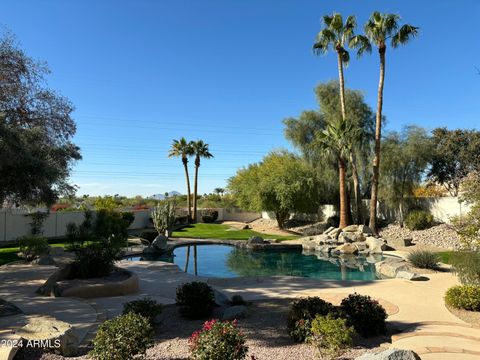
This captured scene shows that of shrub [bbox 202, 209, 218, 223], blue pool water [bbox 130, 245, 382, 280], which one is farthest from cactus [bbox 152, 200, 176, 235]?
shrub [bbox 202, 209, 218, 223]

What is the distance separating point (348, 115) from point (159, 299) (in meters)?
25.4

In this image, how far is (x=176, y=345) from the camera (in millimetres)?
6234

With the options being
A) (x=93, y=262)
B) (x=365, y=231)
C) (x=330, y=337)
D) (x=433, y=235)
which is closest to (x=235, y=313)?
(x=330, y=337)

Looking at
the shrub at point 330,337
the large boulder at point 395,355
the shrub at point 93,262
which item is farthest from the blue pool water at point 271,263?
the large boulder at point 395,355

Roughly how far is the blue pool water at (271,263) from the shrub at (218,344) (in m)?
11.0

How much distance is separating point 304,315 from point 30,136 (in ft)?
28.8

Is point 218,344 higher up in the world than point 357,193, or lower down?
lower down

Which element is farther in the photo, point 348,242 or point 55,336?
point 348,242

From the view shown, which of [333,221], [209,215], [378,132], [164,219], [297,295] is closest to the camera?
[297,295]

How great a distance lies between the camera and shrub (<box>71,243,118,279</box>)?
36.2 feet

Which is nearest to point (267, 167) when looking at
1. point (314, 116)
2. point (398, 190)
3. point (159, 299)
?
point (314, 116)

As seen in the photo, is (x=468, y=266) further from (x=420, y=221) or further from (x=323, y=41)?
(x=323, y=41)

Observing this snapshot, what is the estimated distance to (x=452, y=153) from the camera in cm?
3167

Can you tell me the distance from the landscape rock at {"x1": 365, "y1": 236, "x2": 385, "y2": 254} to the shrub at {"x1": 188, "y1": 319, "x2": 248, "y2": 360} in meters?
17.2
